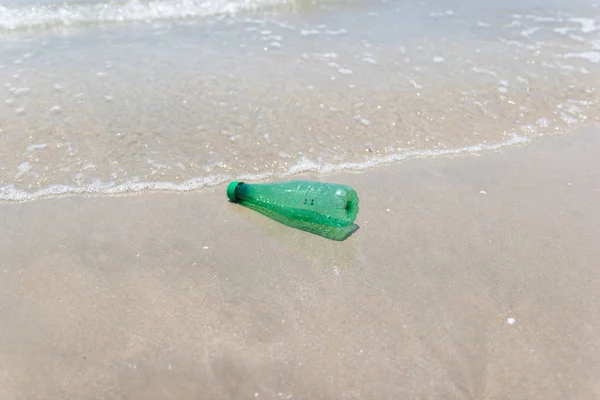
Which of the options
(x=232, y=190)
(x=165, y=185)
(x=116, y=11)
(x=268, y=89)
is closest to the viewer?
(x=232, y=190)

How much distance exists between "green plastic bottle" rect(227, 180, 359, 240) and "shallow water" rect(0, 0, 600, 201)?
1.09ft

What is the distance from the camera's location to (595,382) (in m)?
1.72

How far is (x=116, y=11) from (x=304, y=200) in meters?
4.85

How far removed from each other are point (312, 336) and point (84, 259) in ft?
3.62

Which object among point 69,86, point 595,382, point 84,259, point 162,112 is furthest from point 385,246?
point 69,86

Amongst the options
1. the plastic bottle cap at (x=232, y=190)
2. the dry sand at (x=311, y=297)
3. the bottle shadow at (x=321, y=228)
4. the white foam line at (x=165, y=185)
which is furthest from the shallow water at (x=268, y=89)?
the bottle shadow at (x=321, y=228)

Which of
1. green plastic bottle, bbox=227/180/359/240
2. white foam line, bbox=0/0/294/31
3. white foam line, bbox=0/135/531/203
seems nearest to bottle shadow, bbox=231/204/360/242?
green plastic bottle, bbox=227/180/359/240

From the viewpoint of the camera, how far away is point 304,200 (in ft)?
8.35

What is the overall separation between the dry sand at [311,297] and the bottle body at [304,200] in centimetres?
9

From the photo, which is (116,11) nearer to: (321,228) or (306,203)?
(306,203)

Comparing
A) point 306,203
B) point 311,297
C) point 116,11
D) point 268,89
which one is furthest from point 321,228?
point 116,11

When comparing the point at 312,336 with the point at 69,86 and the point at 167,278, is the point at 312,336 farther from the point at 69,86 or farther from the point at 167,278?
the point at 69,86

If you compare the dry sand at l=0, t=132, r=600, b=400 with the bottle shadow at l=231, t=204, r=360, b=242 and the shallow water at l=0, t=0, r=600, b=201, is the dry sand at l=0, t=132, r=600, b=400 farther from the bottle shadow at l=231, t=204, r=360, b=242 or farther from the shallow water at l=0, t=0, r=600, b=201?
the shallow water at l=0, t=0, r=600, b=201

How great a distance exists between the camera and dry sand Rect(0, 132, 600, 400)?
1.75m
